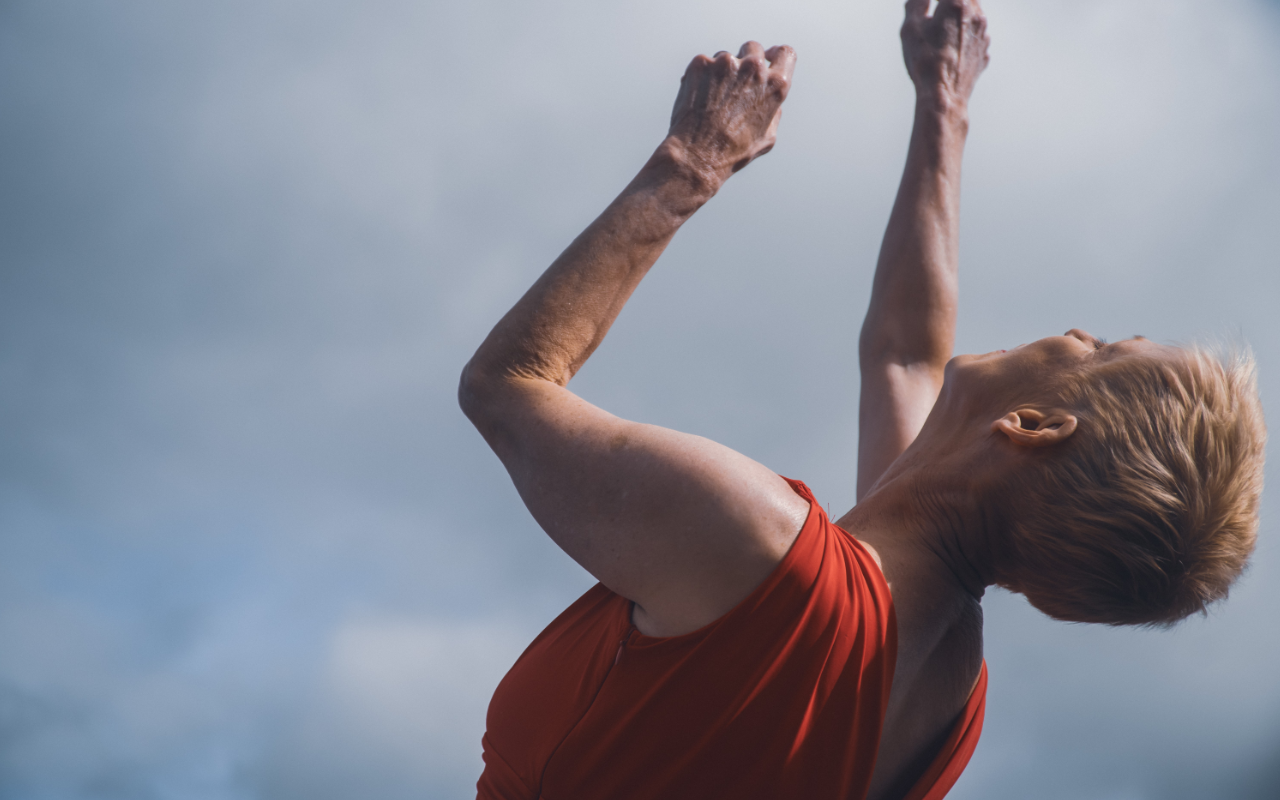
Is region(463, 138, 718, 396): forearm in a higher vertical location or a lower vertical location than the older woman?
higher

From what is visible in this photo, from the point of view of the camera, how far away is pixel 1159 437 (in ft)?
5.22

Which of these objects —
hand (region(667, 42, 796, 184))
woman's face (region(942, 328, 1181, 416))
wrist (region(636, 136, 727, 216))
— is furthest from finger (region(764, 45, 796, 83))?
woman's face (region(942, 328, 1181, 416))

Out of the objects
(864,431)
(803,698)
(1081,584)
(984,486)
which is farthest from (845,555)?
(864,431)

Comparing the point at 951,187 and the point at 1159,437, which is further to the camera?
the point at 951,187

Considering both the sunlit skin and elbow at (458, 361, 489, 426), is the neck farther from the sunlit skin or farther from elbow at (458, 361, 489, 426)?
elbow at (458, 361, 489, 426)

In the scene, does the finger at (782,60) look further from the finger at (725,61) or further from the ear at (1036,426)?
the ear at (1036,426)

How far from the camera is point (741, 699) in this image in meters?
1.43

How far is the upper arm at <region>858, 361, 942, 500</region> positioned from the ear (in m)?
0.69

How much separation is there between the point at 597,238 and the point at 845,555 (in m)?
0.73

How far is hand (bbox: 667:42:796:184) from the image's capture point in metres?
1.72

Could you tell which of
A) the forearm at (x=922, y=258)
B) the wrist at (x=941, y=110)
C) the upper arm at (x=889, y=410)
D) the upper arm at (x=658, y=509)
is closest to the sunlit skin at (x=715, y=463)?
the upper arm at (x=658, y=509)

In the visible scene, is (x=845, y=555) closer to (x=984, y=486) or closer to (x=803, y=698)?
(x=803, y=698)

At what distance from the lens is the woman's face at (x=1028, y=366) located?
1729 millimetres

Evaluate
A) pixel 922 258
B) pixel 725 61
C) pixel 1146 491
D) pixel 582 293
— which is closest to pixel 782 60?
pixel 725 61
